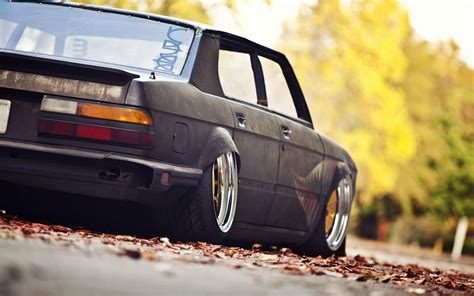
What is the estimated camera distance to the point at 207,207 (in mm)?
8297

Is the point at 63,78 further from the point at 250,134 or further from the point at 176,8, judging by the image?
the point at 176,8

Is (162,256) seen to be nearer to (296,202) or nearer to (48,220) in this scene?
(48,220)

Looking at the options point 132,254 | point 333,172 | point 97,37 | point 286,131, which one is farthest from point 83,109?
point 333,172

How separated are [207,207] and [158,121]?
755 millimetres

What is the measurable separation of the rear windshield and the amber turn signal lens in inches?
25.7

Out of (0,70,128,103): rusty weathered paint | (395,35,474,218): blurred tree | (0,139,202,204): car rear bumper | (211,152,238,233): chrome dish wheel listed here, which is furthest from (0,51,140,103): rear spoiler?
(395,35,474,218): blurred tree

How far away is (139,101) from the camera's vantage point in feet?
25.8

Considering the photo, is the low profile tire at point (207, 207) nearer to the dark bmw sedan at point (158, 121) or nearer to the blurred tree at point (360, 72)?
the dark bmw sedan at point (158, 121)

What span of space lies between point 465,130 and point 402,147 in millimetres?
9733

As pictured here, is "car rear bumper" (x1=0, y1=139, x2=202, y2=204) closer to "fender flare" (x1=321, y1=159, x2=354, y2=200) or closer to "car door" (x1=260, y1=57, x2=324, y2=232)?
"car door" (x1=260, y1=57, x2=324, y2=232)

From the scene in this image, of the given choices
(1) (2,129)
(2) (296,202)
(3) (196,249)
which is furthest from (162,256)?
(2) (296,202)

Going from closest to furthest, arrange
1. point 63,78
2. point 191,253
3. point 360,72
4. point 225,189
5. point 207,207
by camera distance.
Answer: point 191,253, point 63,78, point 207,207, point 225,189, point 360,72

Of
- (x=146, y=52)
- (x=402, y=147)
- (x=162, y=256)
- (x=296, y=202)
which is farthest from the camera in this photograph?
(x=402, y=147)

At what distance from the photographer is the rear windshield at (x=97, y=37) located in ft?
27.9
